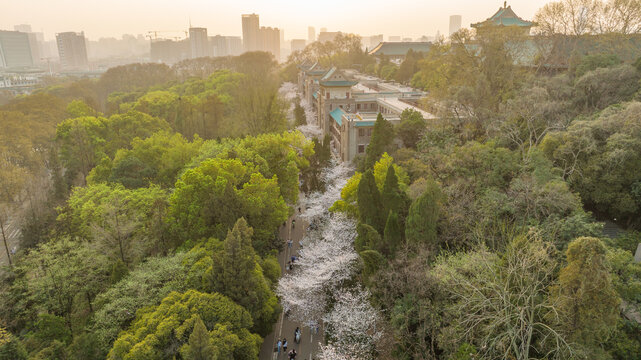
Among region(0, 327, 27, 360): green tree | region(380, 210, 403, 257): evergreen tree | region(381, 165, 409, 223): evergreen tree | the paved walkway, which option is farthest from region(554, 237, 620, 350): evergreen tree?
region(0, 327, 27, 360): green tree

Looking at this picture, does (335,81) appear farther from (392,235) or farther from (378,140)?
(392,235)

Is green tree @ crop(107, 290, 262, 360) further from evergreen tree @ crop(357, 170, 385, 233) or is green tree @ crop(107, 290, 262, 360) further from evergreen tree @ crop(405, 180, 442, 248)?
evergreen tree @ crop(357, 170, 385, 233)

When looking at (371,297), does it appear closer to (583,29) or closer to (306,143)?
(306,143)

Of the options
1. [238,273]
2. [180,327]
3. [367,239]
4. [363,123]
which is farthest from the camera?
[363,123]

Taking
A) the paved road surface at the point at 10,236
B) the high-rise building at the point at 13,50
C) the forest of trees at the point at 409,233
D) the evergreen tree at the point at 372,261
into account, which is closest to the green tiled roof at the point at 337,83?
the forest of trees at the point at 409,233

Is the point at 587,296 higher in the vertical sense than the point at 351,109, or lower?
lower

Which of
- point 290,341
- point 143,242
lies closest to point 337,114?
point 143,242
